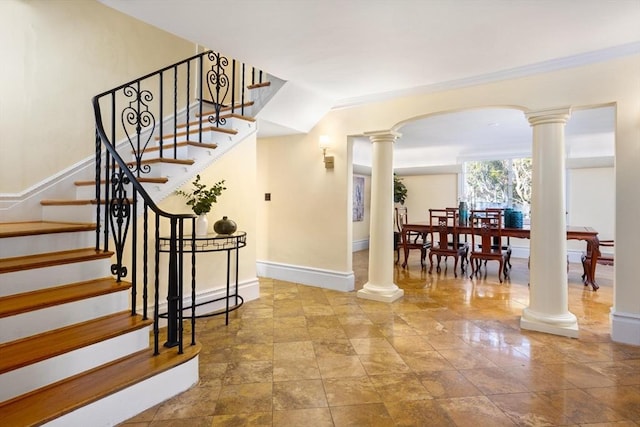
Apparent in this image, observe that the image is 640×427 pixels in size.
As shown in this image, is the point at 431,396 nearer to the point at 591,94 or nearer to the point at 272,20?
the point at 272,20

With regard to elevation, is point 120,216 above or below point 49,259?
above

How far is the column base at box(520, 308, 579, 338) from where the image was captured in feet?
9.59

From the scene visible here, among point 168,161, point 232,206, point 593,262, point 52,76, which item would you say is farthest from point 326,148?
point 593,262

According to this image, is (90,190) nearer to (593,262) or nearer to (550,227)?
(550,227)

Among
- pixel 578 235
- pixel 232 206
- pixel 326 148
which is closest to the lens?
pixel 232 206

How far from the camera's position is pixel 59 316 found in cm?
187

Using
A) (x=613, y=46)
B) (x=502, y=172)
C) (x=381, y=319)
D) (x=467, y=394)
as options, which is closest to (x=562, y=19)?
(x=613, y=46)

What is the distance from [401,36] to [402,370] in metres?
2.43

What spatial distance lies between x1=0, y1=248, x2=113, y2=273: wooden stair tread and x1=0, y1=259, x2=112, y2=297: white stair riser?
0.03 meters

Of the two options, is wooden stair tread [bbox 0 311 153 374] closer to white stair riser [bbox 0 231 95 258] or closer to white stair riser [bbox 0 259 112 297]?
white stair riser [bbox 0 259 112 297]

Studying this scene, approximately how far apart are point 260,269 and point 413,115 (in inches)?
124

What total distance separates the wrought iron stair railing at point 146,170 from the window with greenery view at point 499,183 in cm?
565

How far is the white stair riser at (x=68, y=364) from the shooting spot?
1.50 m

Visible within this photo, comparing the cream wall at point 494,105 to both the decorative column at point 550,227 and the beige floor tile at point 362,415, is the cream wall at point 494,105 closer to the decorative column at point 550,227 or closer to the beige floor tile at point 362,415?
the decorative column at point 550,227
